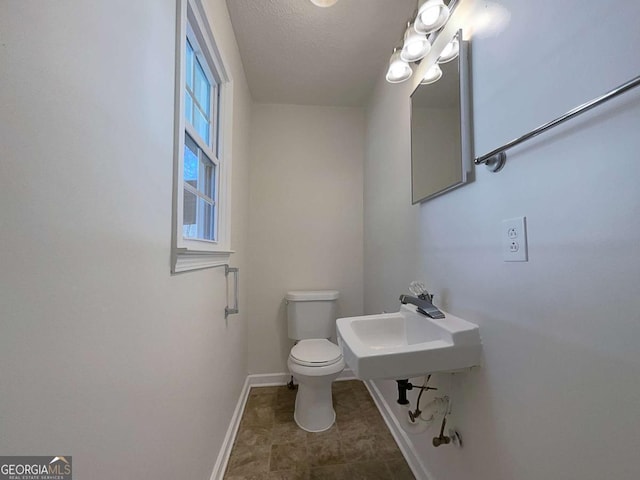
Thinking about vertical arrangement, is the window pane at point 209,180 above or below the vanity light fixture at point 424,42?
below

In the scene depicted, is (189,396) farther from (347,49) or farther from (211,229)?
(347,49)

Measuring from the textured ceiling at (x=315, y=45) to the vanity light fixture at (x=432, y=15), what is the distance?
50cm

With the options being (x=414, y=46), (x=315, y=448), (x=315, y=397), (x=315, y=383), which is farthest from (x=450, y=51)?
(x=315, y=448)

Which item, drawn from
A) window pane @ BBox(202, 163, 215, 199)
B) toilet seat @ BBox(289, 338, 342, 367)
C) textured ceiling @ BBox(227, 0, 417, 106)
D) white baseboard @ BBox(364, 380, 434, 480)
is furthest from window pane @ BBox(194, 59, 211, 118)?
white baseboard @ BBox(364, 380, 434, 480)

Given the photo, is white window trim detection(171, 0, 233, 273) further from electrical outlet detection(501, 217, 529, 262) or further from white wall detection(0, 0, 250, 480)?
electrical outlet detection(501, 217, 529, 262)

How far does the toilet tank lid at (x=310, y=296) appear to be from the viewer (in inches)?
85.1

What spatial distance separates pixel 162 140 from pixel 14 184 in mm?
474

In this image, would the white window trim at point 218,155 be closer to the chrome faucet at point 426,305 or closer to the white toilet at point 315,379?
the white toilet at point 315,379

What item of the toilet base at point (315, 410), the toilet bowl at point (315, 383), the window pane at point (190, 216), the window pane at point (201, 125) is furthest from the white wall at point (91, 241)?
the toilet base at point (315, 410)

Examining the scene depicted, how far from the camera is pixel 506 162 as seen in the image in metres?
0.80

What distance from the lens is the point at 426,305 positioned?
1094mm

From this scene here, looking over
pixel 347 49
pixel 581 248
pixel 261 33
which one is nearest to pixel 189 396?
pixel 581 248

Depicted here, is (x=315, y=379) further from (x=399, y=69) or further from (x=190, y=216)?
(x=399, y=69)

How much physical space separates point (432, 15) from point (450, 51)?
16 cm
